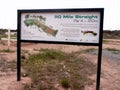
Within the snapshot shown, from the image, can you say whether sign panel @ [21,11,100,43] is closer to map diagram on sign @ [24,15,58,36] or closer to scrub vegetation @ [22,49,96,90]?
map diagram on sign @ [24,15,58,36]

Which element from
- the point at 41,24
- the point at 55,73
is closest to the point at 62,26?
the point at 41,24

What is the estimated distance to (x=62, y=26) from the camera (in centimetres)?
811

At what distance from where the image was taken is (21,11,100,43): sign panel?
7.75 meters

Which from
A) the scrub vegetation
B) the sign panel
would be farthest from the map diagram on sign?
the scrub vegetation

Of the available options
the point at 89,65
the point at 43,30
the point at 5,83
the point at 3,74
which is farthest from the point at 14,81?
the point at 89,65

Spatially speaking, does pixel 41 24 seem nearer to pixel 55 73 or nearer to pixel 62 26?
pixel 62 26

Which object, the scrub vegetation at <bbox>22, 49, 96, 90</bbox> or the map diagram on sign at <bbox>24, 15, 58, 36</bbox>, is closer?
the scrub vegetation at <bbox>22, 49, 96, 90</bbox>

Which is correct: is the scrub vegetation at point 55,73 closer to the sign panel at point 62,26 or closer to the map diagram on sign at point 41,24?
the sign panel at point 62,26

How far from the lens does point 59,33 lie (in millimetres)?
8164

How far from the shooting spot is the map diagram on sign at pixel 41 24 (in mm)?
8258

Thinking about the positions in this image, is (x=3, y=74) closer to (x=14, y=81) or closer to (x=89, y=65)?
(x=14, y=81)

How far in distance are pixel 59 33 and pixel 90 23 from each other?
89cm

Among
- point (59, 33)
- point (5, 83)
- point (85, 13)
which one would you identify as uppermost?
point (85, 13)

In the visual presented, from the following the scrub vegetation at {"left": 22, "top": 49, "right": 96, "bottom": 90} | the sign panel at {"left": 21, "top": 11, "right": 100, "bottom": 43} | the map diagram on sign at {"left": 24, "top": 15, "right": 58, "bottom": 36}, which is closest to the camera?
the sign panel at {"left": 21, "top": 11, "right": 100, "bottom": 43}
